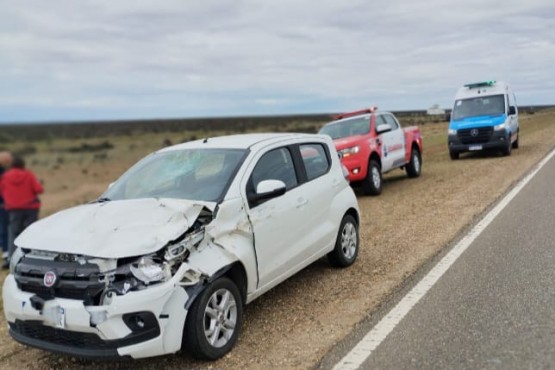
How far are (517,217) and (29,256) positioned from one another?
7210mm

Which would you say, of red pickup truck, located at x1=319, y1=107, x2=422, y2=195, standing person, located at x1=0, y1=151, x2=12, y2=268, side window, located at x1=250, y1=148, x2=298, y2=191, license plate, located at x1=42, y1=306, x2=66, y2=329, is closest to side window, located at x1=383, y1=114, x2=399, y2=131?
red pickup truck, located at x1=319, y1=107, x2=422, y2=195

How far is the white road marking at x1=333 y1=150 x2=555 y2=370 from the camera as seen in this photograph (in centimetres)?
415

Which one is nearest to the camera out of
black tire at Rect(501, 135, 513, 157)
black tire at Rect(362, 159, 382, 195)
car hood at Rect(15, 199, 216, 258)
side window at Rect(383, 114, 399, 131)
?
car hood at Rect(15, 199, 216, 258)

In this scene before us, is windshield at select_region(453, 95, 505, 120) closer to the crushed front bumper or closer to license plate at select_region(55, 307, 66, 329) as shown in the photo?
the crushed front bumper

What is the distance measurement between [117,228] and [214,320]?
1016 mm

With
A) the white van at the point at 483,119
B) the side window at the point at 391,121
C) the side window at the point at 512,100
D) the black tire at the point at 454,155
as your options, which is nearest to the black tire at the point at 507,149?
the white van at the point at 483,119

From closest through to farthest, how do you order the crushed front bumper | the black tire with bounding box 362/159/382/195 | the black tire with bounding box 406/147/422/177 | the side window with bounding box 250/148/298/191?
1. the crushed front bumper
2. the side window with bounding box 250/148/298/191
3. the black tire with bounding box 362/159/382/195
4. the black tire with bounding box 406/147/422/177

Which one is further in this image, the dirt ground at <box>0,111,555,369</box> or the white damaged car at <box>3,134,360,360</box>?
the dirt ground at <box>0,111,555,369</box>

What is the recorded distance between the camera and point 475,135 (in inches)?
757

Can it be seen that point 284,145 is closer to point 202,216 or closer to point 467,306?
point 202,216

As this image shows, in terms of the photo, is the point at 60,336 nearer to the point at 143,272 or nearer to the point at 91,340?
the point at 91,340

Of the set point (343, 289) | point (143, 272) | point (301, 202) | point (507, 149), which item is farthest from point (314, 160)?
point (507, 149)

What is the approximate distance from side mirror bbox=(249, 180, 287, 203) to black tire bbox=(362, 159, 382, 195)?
777 cm

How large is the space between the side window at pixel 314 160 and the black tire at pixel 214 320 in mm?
1962
